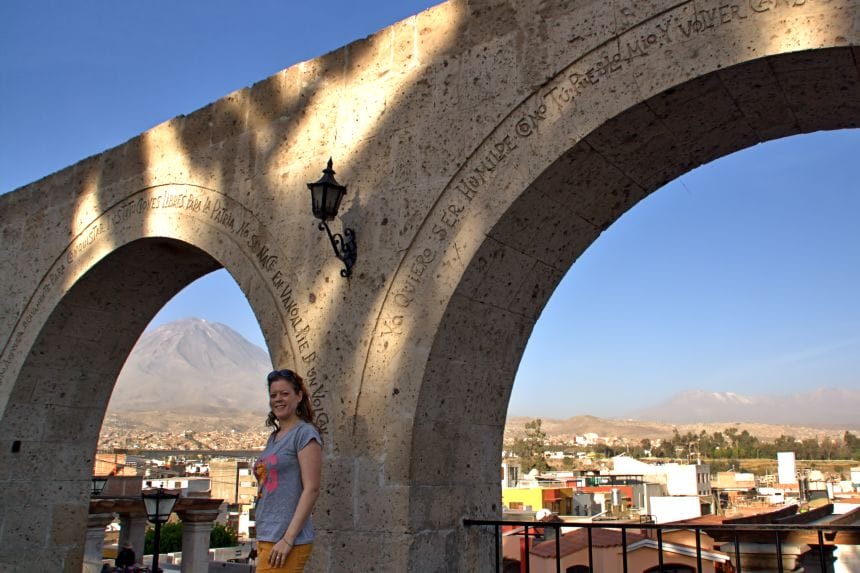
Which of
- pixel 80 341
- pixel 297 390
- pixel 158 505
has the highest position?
pixel 80 341

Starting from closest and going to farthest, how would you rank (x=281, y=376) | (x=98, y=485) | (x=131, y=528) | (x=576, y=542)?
(x=281, y=376)
(x=98, y=485)
(x=131, y=528)
(x=576, y=542)

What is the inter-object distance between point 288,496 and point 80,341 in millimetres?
4070

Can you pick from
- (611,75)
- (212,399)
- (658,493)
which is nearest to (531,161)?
(611,75)

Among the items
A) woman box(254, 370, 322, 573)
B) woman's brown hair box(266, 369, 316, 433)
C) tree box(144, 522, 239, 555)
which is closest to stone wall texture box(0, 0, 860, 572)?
woman's brown hair box(266, 369, 316, 433)

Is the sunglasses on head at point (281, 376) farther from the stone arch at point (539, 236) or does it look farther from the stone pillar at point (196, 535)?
the stone pillar at point (196, 535)

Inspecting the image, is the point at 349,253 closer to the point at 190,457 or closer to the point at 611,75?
the point at 611,75

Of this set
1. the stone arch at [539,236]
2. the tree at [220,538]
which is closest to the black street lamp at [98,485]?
the stone arch at [539,236]

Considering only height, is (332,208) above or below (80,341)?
above

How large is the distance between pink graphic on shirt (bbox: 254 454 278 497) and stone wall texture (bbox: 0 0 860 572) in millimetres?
982

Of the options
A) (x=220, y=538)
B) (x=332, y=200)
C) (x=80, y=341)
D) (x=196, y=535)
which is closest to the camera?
(x=332, y=200)

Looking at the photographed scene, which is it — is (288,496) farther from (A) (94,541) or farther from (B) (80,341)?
(A) (94,541)

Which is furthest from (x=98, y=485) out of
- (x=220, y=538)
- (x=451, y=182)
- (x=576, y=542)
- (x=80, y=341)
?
(x=220, y=538)

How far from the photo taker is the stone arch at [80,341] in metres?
5.26

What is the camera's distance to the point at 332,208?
3.82m
